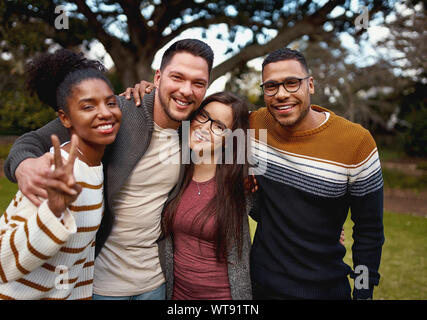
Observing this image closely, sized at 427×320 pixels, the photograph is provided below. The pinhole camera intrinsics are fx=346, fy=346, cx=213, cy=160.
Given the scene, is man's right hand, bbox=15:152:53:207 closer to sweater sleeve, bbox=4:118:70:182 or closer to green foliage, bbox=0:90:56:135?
sweater sleeve, bbox=4:118:70:182

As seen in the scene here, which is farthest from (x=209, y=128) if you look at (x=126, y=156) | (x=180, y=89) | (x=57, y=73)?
(x=57, y=73)

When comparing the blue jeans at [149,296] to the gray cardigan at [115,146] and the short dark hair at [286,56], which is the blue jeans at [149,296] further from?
the short dark hair at [286,56]

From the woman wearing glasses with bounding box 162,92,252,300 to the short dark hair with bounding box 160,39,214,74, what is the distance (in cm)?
32

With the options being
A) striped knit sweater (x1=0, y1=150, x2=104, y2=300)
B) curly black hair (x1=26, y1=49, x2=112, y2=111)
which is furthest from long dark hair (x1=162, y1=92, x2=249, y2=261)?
curly black hair (x1=26, y1=49, x2=112, y2=111)

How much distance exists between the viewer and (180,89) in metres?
2.29

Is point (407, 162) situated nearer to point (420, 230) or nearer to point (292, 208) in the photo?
point (420, 230)

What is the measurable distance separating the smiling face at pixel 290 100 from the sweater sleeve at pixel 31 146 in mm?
1336

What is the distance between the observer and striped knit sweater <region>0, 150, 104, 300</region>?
145 centimetres

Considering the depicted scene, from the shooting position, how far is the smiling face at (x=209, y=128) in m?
2.45

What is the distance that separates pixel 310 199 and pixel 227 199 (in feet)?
1.80

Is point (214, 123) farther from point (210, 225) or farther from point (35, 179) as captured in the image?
point (35, 179)

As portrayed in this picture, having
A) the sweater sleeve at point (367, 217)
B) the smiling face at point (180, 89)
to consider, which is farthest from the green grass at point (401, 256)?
the smiling face at point (180, 89)
